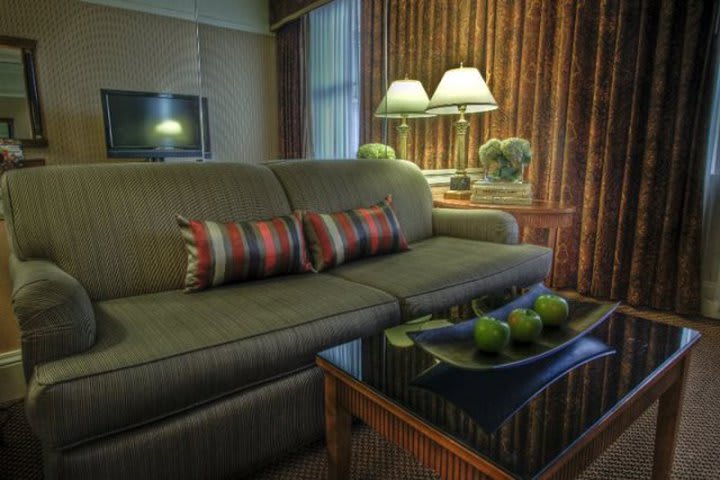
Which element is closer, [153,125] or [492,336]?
[492,336]

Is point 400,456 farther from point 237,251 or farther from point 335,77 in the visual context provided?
point 335,77

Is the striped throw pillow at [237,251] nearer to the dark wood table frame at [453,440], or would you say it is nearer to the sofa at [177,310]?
the sofa at [177,310]

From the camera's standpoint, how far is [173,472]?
3.41 feet

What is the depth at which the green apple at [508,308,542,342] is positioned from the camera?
1.00 meters

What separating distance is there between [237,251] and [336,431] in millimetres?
702

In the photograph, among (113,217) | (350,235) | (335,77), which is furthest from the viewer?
(335,77)

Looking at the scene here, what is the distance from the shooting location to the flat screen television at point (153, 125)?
2949 millimetres

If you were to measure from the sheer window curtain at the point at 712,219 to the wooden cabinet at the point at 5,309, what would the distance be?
313 cm

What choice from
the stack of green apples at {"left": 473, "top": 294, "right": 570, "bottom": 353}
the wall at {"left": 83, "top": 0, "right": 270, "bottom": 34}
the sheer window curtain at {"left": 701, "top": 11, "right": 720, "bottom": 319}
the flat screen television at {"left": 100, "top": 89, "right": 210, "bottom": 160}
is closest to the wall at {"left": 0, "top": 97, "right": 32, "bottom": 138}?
the flat screen television at {"left": 100, "top": 89, "right": 210, "bottom": 160}

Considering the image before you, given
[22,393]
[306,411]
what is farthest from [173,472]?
[22,393]

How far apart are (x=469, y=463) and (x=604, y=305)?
0.84m

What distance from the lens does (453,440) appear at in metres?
0.70

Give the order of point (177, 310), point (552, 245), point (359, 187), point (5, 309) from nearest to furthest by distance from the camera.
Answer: point (177, 310) < point (5, 309) < point (359, 187) < point (552, 245)

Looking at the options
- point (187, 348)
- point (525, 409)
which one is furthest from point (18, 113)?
point (525, 409)
